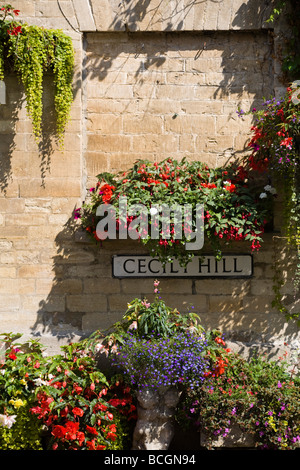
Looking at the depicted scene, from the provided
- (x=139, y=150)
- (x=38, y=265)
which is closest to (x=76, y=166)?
(x=139, y=150)

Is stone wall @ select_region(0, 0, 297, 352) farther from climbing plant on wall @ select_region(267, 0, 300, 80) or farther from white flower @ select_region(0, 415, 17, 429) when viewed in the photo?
white flower @ select_region(0, 415, 17, 429)

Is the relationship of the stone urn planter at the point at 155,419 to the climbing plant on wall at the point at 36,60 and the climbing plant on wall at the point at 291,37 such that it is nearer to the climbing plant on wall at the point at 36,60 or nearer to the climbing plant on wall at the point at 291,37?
the climbing plant on wall at the point at 36,60

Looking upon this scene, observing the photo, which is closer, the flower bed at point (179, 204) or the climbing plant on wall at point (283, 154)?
the climbing plant on wall at point (283, 154)

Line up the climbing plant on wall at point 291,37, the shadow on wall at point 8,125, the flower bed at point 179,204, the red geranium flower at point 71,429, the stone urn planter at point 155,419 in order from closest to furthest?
1. the red geranium flower at point 71,429
2. the stone urn planter at point 155,419
3. the flower bed at point 179,204
4. the climbing plant on wall at point 291,37
5. the shadow on wall at point 8,125

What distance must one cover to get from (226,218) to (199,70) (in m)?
1.55

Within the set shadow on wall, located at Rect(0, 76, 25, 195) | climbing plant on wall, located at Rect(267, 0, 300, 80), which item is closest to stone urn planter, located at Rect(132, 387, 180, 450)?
shadow on wall, located at Rect(0, 76, 25, 195)

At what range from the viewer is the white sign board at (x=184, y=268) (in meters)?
4.92

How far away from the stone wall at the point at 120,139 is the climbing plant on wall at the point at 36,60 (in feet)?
0.46

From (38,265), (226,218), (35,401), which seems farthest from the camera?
(38,265)

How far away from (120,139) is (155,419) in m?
2.66

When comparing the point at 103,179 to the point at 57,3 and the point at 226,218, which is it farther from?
the point at 57,3

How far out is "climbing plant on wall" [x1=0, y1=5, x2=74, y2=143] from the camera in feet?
15.3

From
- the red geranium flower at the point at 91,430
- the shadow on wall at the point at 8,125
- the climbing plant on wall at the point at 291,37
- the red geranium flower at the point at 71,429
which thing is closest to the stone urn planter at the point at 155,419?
the red geranium flower at the point at 91,430

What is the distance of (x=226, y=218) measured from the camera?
4.68 metres
